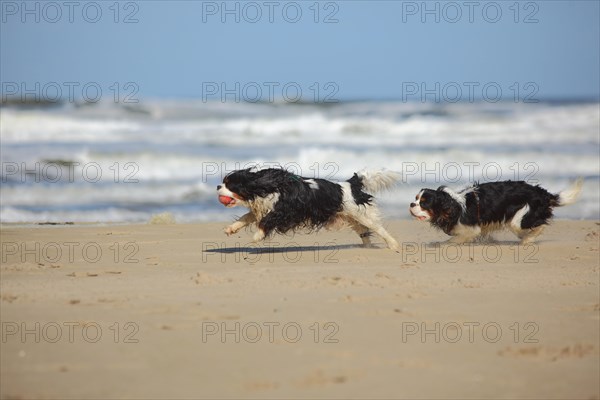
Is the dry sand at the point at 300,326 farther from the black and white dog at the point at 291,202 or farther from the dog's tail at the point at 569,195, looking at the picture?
the dog's tail at the point at 569,195

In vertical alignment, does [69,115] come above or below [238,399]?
→ above

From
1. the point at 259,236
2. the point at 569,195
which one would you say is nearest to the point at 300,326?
the point at 259,236

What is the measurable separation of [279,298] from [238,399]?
1.96m

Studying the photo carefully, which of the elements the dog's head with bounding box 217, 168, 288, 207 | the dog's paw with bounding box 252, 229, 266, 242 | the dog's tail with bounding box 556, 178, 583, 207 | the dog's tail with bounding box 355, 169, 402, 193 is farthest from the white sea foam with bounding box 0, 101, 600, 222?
the dog's paw with bounding box 252, 229, 266, 242

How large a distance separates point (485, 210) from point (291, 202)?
2105 millimetres

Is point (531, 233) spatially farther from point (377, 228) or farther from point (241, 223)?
point (241, 223)

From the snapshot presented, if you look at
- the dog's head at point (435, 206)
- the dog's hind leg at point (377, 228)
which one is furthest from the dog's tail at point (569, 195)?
the dog's hind leg at point (377, 228)

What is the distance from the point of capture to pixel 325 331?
5.38 metres

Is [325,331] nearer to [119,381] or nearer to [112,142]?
[119,381]

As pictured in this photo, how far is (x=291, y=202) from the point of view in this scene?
29.5ft

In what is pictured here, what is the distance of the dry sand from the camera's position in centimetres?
455

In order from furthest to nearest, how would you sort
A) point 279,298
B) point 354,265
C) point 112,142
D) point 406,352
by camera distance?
point 112,142, point 354,265, point 279,298, point 406,352

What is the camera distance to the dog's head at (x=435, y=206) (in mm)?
9688

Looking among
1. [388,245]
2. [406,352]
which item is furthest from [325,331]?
[388,245]
